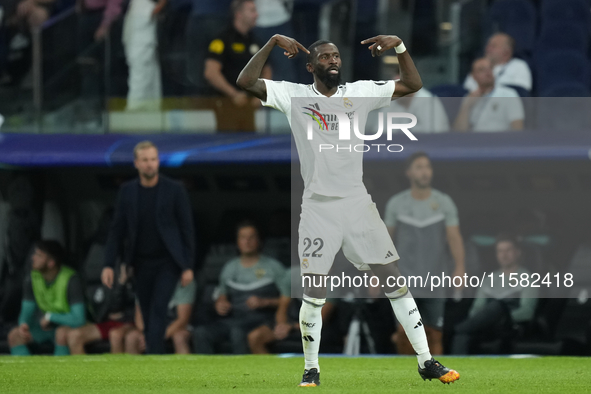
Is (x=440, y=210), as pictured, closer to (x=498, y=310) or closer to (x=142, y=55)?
(x=498, y=310)

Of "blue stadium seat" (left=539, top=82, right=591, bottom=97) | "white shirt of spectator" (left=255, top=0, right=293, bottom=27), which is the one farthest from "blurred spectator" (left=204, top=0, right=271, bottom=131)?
"blue stadium seat" (left=539, top=82, right=591, bottom=97)

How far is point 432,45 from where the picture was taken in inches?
387

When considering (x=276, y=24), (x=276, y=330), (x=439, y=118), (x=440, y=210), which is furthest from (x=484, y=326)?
(x=276, y=24)

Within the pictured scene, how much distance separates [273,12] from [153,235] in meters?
2.77

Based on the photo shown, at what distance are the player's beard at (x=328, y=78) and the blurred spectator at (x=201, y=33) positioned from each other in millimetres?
4331

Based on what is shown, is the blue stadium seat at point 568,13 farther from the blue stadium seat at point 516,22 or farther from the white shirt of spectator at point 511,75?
the white shirt of spectator at point 511,75

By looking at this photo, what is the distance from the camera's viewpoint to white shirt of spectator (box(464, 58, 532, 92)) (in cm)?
952

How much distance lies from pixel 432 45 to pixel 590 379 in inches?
182

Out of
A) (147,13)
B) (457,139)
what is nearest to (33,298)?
(147,13)

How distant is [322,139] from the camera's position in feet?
18.4

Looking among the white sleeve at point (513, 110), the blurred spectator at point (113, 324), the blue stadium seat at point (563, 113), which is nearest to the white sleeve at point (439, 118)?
the white sleeve at point (513, 110)

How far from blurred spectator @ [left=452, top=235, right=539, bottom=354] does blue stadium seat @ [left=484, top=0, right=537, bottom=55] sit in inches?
89.2

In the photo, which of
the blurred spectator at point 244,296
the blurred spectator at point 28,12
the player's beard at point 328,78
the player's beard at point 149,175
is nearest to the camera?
the player's beard at point 328,78

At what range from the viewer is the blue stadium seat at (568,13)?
1004 cm
